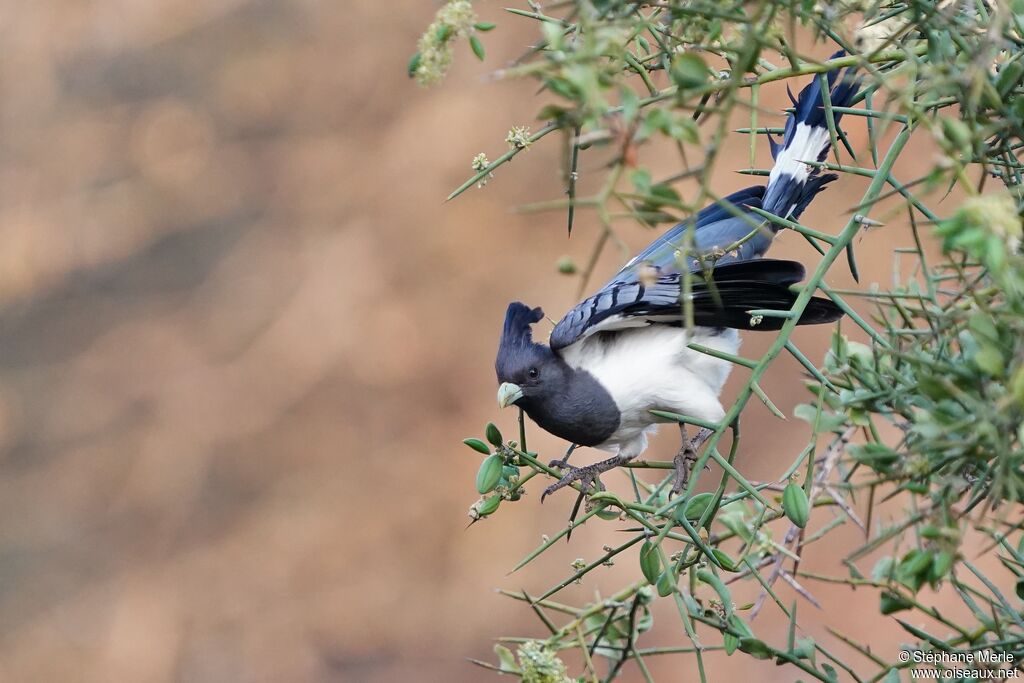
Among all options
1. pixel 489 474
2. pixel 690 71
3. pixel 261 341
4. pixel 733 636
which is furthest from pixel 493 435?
pixel 261 341

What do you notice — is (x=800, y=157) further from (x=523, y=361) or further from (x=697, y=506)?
(x=697, y=506)

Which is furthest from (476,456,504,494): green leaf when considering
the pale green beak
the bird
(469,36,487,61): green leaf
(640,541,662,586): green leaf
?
the pale green beak

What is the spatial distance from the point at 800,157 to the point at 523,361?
706 mm

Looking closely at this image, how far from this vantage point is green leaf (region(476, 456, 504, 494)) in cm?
144

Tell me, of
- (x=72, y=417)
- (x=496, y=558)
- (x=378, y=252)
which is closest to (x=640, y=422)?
(x=496, y=558)

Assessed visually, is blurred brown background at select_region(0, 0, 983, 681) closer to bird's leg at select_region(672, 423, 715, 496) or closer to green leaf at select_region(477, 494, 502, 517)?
bird's leg at select_region(672, 423, 715, 496)

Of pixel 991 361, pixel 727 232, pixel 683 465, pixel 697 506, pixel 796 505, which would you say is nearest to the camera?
pixel 991 361

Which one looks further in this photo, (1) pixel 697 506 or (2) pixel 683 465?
(2) pixel 683 465

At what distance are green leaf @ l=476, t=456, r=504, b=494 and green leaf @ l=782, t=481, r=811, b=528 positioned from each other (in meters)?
0.39

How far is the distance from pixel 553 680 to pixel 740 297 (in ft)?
3.14

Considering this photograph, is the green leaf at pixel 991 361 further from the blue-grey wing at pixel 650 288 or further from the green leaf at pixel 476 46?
the blue-grey wing at pixel 650 288

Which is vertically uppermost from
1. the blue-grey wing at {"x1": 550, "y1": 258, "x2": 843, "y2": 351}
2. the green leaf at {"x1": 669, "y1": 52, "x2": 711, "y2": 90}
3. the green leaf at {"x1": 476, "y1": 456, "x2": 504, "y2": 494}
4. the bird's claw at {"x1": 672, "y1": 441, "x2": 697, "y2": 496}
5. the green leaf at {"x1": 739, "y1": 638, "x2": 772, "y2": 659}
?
the blue-grey wing at {"x1": 550, "y1": 258, "x2": 843, "y2": 351}

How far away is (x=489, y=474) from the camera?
1.45 m

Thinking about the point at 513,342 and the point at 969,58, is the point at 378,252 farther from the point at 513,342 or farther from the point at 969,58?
the point at 969,58
